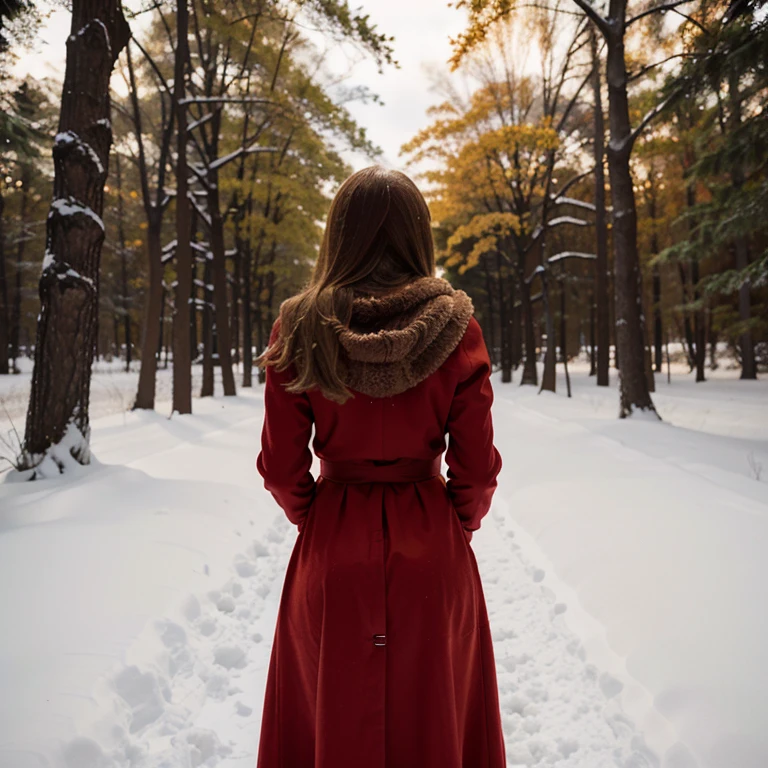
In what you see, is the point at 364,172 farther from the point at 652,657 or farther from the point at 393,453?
the point at 652,657

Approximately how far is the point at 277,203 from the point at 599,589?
18.5 metres

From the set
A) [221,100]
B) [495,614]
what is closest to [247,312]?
[221,100]

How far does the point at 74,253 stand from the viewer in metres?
6.32

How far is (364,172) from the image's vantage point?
5.71ft

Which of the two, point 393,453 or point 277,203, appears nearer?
point 393,453

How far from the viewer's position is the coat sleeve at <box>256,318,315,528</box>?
1.67 m

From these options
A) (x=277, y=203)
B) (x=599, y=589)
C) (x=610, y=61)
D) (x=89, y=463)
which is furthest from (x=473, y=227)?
(x=599, y=589)

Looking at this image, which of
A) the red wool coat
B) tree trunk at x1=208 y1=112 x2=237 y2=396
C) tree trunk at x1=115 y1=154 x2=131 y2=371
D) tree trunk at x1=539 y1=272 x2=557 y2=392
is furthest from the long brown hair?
tree trunk at x1=115 y1=154 x2=131 y2=371

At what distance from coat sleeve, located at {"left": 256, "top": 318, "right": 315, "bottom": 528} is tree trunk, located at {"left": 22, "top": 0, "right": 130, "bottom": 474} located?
547 centimetres

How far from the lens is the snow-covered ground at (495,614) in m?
2.48

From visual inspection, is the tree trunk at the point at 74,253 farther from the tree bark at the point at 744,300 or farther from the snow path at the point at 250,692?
the tree bark at the point at 744,300

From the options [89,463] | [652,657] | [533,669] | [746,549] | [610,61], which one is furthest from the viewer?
[610,61]

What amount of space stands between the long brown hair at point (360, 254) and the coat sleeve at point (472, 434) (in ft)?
1.00

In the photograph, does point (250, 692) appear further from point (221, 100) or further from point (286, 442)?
point (221, 100)
